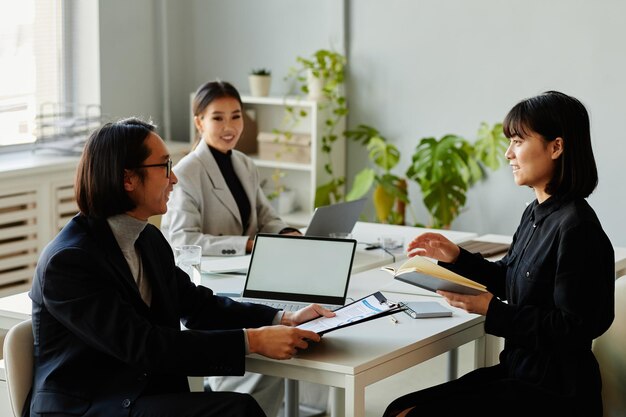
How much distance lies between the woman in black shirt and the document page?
22 centimetres

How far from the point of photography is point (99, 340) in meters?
2.30

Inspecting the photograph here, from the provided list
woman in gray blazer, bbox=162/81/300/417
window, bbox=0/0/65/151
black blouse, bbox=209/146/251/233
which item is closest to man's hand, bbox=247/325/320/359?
woman in gray blazer, bbox=162/81/300/417

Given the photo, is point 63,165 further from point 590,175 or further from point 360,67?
point 590,175

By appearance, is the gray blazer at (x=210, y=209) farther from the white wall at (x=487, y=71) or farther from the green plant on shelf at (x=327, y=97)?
the white wall at (x=487, y=71)

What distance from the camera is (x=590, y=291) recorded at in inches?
96.3

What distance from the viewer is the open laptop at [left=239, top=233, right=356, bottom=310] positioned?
294cm

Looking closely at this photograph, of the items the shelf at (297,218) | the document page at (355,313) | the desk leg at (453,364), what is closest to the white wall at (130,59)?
the shelf at (297,218)

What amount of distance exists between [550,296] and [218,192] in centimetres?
184

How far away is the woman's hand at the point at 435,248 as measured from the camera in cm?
304

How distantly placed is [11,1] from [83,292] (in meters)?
3.71

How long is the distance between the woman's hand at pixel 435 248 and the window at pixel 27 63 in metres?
3.29

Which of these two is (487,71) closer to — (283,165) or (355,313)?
(283,165)

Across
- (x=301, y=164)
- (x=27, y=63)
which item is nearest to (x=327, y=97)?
(x=301, y=164)

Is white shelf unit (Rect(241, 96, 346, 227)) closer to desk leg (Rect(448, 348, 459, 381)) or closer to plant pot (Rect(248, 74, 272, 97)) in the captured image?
plant pot (Rect(248, 74, 272, 97))
